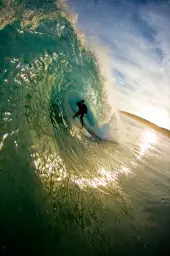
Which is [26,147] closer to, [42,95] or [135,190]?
[42,95]

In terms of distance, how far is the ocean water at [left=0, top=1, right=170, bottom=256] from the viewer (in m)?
2.39

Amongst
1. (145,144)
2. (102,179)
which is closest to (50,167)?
(102,179)

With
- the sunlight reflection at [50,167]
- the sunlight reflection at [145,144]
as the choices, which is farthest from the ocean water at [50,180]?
the sunlight reflection at [145,144]

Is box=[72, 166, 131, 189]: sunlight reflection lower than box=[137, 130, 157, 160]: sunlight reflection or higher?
lower

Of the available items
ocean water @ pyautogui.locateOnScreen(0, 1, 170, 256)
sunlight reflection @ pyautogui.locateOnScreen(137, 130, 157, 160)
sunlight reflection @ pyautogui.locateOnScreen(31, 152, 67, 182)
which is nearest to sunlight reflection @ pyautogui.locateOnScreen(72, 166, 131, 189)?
ocean water @ pyautogui.locateOnScreen(0, 1, 170, 256)

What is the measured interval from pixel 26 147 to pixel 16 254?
174 cm

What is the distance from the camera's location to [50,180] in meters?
3.10

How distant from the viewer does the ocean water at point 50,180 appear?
2.39 m

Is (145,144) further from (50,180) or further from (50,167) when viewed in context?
(50,180)

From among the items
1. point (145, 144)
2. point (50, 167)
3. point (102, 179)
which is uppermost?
point (145, 144)

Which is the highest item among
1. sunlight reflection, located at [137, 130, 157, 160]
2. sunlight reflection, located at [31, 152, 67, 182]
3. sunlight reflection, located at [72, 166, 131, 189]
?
sunlight reflection, located at [137, 130, 157, 160]

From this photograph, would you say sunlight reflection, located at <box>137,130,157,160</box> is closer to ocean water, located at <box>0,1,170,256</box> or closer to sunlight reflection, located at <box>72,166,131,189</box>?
ocean water, located at <box>0,1,170,256</box>

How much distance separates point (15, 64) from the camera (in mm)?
4219

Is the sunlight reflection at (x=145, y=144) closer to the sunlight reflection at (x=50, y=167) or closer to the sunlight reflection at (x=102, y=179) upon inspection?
the sunlight reflection at (x=102, y=179)
